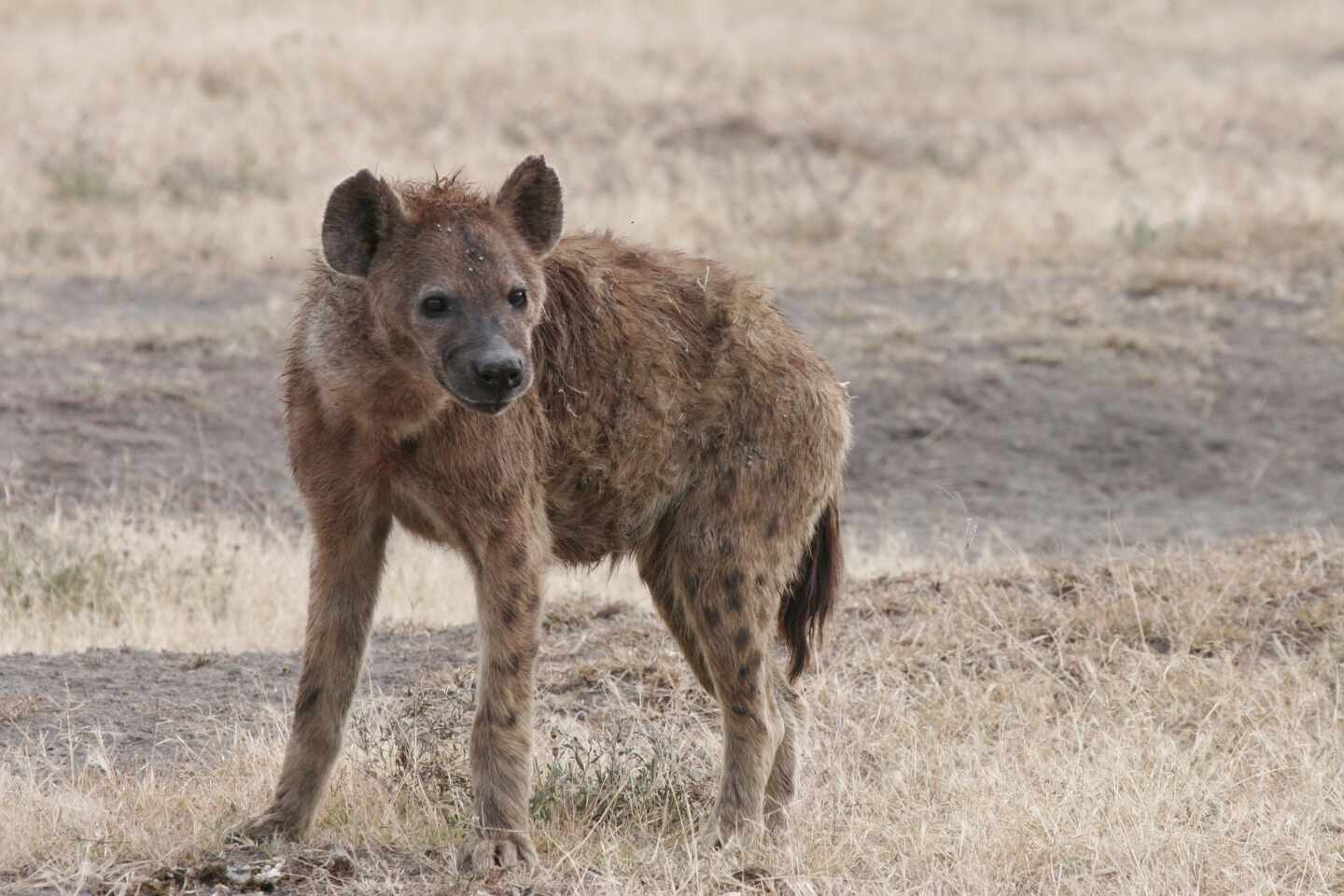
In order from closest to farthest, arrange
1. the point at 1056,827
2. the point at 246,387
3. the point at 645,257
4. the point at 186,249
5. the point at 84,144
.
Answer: the point at 1056,827 < the point at 645,257 < the point at 246,387 < the point at 186,249 < the point at 84,144

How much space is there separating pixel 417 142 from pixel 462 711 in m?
12.9

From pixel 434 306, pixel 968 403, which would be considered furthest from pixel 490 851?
pixel 968 403

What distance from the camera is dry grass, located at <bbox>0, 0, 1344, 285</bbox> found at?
15227 millimetres

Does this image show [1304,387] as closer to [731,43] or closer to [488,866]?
[488,866]

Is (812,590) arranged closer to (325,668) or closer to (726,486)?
(726,486)

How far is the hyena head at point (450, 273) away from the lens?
4.25 metres

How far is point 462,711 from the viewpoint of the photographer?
5.63 m

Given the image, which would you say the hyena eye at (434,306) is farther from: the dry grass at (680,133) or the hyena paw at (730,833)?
the dry grass at (680,133)

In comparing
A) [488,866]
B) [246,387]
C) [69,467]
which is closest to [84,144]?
[246,387]

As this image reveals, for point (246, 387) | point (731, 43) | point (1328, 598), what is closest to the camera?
point (1328, 598)

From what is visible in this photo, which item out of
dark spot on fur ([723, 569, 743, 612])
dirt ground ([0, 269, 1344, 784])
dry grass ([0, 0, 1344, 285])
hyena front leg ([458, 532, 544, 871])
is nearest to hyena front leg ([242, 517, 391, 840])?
hyena front leg ([458, 532, 544, 871])

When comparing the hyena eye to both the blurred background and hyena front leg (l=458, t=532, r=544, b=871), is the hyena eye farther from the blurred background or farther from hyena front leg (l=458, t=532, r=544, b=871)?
the blurred background

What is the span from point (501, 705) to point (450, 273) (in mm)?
1046

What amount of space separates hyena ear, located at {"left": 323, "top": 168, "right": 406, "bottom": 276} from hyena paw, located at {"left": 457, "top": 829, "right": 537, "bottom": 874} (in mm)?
1381
